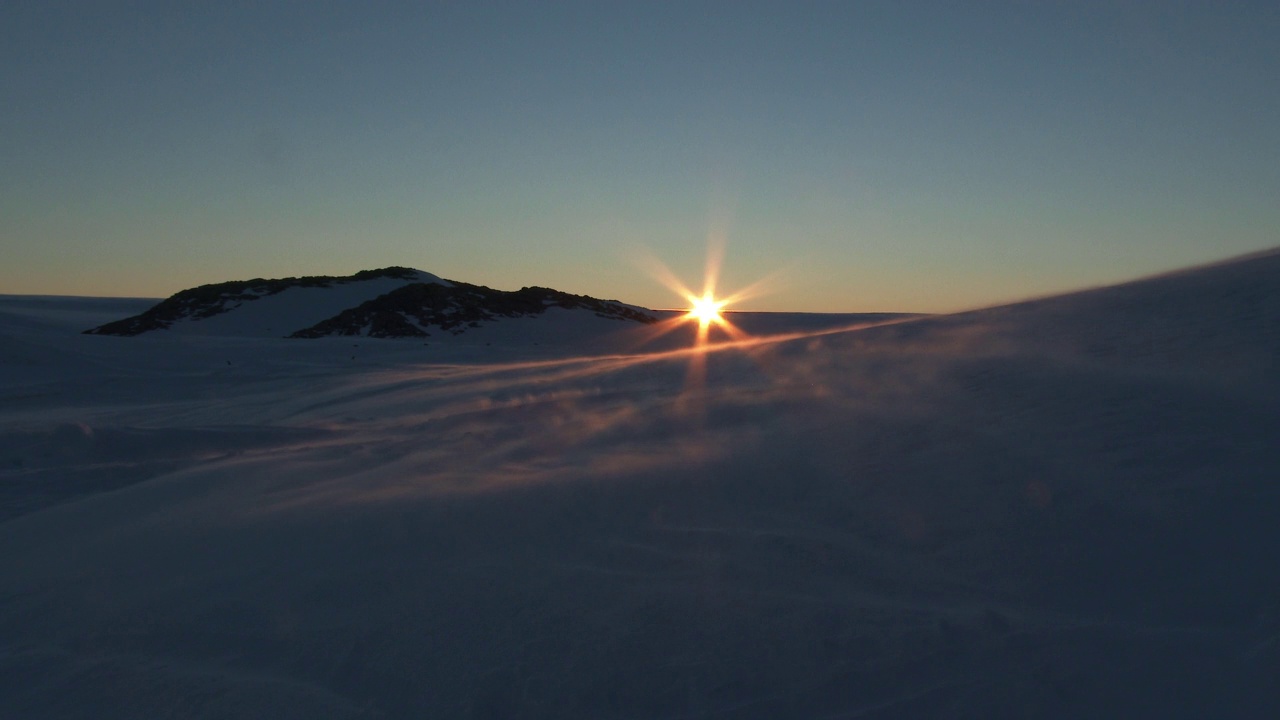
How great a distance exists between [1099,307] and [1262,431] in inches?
166

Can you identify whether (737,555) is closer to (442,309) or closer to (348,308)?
(442,309)

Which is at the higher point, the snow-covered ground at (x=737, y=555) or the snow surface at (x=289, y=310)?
the snow surface at (x=289, y=310)

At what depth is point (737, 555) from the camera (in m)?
3.33

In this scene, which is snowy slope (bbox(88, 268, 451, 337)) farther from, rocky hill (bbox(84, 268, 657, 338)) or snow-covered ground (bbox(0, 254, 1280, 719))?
snow-covered ground (bbox(0, 254, 1280, 719))

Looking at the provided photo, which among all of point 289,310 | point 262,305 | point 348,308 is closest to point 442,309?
point 348,308

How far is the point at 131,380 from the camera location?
12.6 meters

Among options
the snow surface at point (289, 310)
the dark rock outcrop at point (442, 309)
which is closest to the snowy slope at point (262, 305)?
the snow surface at point (289, 310)

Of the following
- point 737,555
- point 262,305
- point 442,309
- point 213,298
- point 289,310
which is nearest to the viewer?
point 737,555

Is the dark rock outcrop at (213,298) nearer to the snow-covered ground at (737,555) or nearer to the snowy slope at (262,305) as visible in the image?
the snowy slope at (262,305)

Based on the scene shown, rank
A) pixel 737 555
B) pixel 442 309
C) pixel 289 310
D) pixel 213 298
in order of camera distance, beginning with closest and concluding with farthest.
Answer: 1. pixel 737 555
2. pixel 442 309
3. pixel 289 310
4. pixel 213 298

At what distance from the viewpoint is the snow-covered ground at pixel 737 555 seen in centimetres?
244

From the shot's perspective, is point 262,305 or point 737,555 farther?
point 262,305

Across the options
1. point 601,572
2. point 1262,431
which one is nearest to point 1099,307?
point 1262,431

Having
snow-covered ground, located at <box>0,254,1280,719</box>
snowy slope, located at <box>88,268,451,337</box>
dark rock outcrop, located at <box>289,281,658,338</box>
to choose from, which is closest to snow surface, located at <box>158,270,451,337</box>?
snowy slope, located at <box>88,268,451,337</box>
